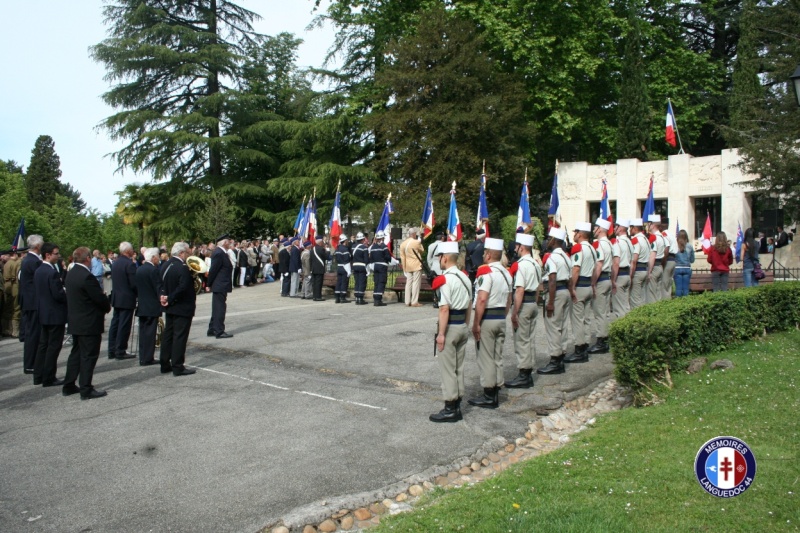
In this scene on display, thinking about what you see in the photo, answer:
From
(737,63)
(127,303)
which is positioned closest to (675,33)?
(737,63)

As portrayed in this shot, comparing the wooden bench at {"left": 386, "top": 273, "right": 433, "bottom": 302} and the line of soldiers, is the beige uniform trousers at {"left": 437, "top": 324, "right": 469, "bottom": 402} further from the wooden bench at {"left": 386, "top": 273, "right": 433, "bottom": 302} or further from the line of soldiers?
the wooden bench at {"left": 386, "top": 273, "right": 433, "bottom": 302}

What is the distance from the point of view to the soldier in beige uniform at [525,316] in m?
9.24

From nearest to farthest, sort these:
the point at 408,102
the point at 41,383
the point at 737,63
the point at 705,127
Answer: the point at 41,383 → the point at 408,102 → the point at 737,63 → the point at 705,127

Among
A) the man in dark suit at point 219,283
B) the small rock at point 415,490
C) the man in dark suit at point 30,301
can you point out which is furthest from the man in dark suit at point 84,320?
the small rock at point 415,490

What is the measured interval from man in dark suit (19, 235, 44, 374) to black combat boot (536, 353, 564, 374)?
26.3 feet

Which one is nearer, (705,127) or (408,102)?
(408,102)

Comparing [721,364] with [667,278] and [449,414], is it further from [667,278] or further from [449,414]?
[667,278]

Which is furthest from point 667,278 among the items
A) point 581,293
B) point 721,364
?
point 721,364

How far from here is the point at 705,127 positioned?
146 feet

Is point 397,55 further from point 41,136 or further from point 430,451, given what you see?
point 41,136

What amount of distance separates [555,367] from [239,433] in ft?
16.4

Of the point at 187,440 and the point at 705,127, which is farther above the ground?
the point at 705,127

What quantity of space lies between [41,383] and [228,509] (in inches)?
244

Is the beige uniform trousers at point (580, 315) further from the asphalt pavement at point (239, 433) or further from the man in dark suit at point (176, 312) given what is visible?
the man in dark suit at point (176, 312)
